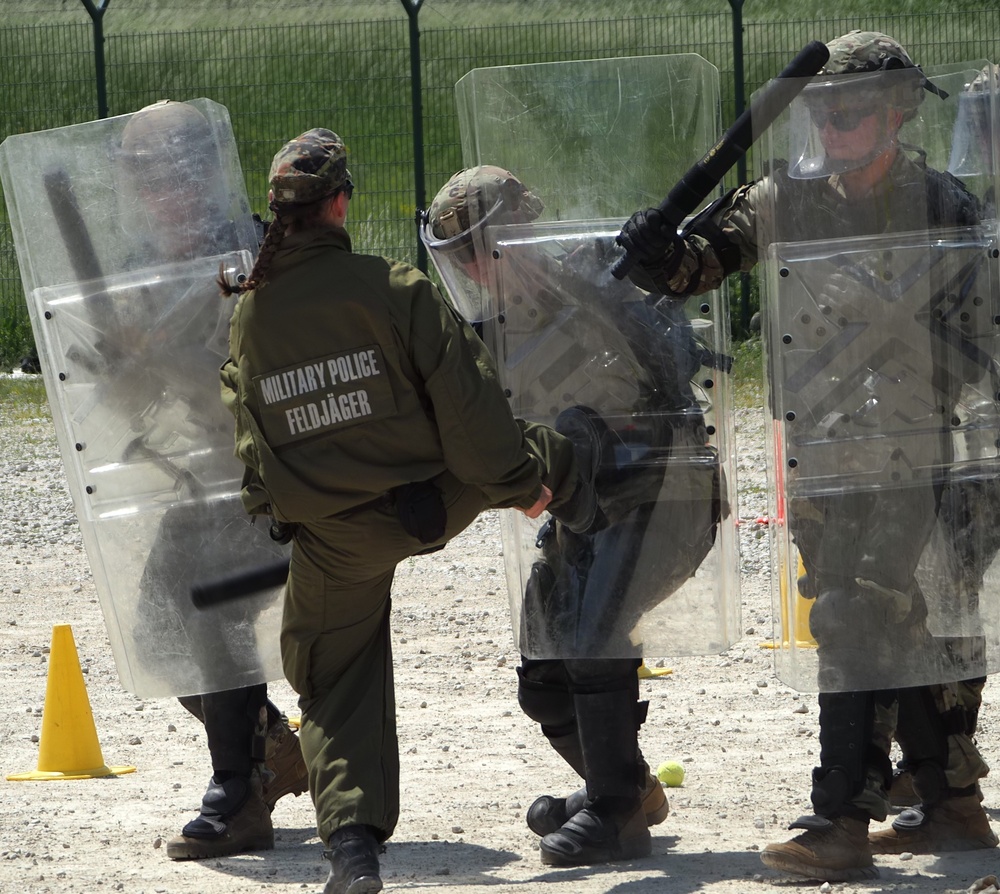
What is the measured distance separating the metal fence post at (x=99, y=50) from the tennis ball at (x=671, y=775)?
863 cm

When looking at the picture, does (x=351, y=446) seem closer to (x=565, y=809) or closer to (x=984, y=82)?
(x=565, y=809)

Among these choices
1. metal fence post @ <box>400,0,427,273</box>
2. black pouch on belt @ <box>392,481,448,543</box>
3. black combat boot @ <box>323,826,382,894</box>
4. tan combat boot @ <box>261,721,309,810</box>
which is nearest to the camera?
black combat boot @ <box>323,826,382,894</box>

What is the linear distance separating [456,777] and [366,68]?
8.57 m

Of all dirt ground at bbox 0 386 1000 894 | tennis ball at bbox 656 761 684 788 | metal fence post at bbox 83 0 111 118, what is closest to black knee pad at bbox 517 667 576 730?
dirt ground at bbox 0 386 1000 894

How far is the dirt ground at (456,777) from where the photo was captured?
3.89 metres

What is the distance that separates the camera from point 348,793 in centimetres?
358

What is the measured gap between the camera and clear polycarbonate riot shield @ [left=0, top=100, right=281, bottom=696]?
422cm

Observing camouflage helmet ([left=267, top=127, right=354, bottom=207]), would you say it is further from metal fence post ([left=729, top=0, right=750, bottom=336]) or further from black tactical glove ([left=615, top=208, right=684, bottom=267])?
metal fence post ([left=729, top=0, right=750, bottom=336])

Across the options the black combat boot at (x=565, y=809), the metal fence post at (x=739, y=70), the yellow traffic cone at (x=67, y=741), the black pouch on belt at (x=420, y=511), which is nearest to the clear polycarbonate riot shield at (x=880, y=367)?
the black combat boot at (x=565, y=809)

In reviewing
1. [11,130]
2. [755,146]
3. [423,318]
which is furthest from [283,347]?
[11,130]

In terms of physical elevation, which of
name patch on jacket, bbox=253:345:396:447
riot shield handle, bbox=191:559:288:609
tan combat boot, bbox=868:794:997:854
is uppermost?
name patch on jacket, bbox=253:345:396:447

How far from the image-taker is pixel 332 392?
352 cm

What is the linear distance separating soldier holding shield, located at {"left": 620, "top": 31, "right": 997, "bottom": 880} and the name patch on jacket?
0.75 metres

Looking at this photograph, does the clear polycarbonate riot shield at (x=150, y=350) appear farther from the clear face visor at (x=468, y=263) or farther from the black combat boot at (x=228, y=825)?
the clear face visor at (x=468, y=263)
